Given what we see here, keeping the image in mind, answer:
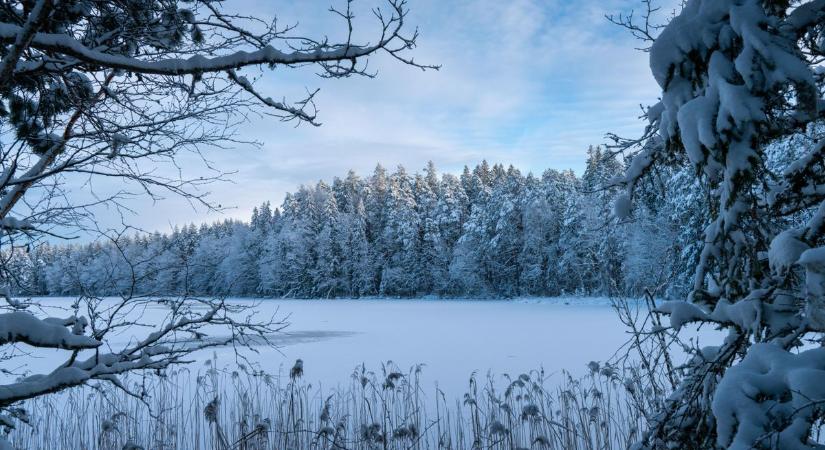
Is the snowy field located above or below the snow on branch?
below

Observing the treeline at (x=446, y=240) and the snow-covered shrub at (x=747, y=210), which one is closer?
the snow-covered shrub at (x=747, y=210)

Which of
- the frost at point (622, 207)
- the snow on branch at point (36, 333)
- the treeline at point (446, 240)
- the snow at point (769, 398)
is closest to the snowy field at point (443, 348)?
the snow on branch at point (36, 333)

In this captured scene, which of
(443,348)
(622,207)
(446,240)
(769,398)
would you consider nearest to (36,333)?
(769,398)

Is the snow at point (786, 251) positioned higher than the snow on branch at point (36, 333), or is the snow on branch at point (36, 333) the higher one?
the snow at point (786, 251)

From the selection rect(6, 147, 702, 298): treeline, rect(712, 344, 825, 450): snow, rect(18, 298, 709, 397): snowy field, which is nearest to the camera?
rect(712, 344, 825, 450): snow

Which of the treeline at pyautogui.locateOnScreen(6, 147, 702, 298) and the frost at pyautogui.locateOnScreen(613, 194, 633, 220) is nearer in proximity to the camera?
the frost at pyautogui.locateOnScreen(613, 194, 633, 220)

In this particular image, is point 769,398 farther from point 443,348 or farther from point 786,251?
point 443,348

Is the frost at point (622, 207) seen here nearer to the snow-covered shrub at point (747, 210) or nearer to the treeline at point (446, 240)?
the snow-covered shrub at point (747, 210)

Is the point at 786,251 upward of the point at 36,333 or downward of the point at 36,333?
upward

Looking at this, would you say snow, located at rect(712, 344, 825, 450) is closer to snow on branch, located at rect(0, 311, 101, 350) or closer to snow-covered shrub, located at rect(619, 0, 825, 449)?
snow-covered shrub, located at rect(619, 0, 825, 449)

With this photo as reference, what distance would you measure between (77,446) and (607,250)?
105ft

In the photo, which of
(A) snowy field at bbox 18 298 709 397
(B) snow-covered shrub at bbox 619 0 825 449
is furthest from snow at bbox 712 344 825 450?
(A) snowy field at bbox 18 298 709 397

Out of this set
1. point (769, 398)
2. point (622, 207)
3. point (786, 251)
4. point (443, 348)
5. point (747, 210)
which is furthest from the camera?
point (443, 348)

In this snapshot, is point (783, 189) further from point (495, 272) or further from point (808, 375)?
point (495, 272)
